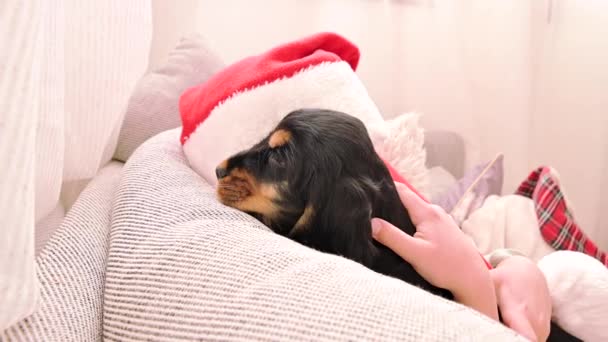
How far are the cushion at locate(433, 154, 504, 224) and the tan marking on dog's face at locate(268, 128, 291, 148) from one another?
100cm

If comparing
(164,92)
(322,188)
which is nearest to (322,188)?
(322,188)

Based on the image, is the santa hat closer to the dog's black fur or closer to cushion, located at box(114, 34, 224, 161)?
the dog's black fur

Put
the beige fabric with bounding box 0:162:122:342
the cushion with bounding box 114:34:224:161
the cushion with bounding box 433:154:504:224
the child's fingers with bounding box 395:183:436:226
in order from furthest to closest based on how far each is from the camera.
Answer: the cushion with bounding box 433:154:504:224 → the cushion with bounding box 114:34:224:161 → the child's fingers with bounding box 395:183:436:226 → the beige fabric with bounding box 0:162:122:342

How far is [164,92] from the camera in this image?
162 cm

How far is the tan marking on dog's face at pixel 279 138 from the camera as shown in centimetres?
95

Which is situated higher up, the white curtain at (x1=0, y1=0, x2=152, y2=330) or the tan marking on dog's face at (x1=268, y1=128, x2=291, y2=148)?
the white curtain at (x1=0, y1=0, x2=152, y2=330)

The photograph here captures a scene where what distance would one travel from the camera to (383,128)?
1.13 metres

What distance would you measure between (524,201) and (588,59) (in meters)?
0.74

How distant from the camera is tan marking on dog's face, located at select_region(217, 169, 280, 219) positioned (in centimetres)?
91

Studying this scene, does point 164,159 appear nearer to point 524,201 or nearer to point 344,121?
point 344,121

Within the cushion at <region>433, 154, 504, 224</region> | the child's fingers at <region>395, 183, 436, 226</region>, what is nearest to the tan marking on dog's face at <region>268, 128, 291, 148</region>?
the child's fingers at <region>395, 183, 436, 226</region>

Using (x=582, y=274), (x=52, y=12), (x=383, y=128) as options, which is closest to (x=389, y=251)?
(x=383, y=128)

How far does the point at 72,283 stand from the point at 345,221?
414mm

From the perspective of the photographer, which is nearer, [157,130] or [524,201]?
[157,130]
